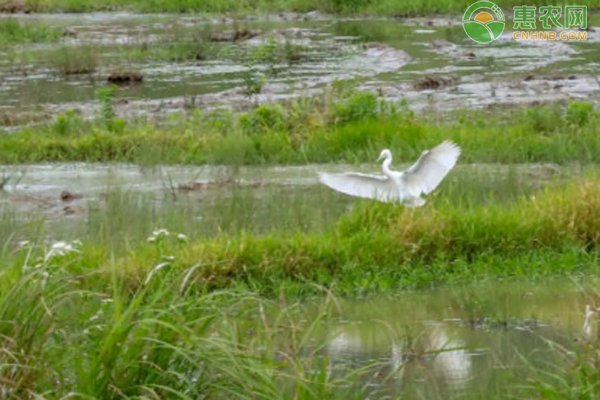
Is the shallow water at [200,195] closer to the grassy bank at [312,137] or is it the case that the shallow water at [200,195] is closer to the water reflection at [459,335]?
the grassy bank at [312,137]

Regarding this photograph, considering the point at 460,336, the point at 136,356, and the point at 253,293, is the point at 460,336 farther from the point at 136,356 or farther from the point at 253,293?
the point at 136,356

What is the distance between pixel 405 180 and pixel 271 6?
912 inches

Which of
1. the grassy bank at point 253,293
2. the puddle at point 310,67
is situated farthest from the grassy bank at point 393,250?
the puddle at point 310,67

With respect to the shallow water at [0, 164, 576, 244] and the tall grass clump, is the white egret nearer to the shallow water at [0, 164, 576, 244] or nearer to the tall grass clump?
the shallow water at [0, 164, 576, 244]

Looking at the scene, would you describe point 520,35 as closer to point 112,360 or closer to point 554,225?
point 554,225

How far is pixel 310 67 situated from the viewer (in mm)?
19938

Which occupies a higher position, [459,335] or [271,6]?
[459,335]

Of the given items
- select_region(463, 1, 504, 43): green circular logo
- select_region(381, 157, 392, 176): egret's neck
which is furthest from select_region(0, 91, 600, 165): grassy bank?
select_region(463, 1, 504, 43): green circular logo

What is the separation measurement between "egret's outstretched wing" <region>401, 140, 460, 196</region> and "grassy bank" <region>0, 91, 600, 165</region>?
2.88m

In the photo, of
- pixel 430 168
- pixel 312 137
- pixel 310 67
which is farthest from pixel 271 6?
pixel 430 168

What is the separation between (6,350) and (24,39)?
21899 mm

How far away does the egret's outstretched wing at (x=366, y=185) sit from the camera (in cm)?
850

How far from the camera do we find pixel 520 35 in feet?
77.7

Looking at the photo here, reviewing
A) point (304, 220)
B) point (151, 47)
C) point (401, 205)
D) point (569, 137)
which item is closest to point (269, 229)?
point (304, 220)
